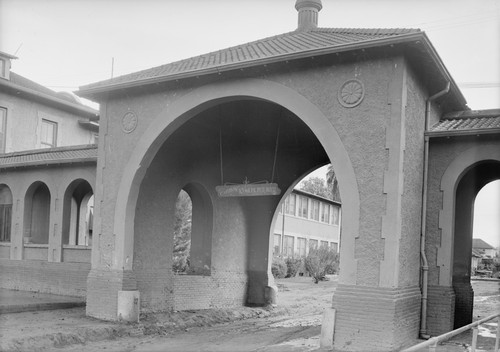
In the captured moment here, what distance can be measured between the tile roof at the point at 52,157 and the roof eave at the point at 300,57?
3328mm

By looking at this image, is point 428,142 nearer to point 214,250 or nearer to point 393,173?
point 393,173

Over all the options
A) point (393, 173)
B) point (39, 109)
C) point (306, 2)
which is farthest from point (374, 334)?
point (39, 109)

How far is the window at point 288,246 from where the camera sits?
39594 mm

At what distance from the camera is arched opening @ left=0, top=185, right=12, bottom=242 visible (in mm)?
20906

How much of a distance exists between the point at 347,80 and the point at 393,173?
6.66 feet

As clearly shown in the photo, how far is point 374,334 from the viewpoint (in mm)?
10516

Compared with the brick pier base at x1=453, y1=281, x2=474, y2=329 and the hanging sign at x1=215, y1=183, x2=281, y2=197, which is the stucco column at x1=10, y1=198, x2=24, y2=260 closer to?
the hanging sign at x1=215, y1=183, x2=281, y2=197

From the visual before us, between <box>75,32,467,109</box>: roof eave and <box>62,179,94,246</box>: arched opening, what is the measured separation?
15.0 feet

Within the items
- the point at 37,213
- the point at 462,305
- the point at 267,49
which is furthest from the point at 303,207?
the point at 267,49

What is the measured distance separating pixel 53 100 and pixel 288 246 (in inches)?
752

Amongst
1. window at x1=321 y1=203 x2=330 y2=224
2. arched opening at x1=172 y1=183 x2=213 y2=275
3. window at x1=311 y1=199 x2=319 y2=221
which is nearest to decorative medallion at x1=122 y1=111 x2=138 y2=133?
arched opening at x1=172 y1=183 x2=213 y2=275

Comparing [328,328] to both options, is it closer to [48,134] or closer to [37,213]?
[37,213]

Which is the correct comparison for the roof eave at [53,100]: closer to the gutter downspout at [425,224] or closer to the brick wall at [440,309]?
the gutter downspout at [425,224]

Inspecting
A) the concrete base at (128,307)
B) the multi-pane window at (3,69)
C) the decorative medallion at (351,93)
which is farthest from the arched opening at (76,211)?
the decorative medallion at (351,93)
